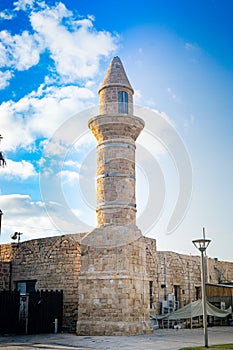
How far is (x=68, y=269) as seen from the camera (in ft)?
58.9

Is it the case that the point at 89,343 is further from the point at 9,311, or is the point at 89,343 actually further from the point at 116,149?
the point at 116,149

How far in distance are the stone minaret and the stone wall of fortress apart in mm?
1725

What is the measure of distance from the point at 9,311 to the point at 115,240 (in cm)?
453

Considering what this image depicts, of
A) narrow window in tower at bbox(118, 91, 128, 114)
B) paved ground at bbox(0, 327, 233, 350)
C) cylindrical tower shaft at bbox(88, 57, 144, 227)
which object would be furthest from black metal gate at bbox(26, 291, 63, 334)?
narrow window in tower at bbox(118, 91, 128, 114)

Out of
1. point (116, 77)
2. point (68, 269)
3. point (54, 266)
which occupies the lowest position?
point (68, 269)

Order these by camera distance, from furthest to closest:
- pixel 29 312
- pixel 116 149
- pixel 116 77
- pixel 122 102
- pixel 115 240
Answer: pixel 116 77
pixel 122 102
pixel 116 149
pixel 115 240
pixel 29 312

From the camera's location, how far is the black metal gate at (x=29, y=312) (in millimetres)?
15438

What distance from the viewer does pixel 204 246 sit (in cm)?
1158

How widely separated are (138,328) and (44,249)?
19.1 ft

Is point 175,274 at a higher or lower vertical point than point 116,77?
lower

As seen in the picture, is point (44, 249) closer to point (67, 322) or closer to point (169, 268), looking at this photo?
point (67, 322)

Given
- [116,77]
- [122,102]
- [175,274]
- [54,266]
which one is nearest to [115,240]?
[54,266]

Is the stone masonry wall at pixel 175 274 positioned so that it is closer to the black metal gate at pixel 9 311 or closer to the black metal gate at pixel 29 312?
the black metal gate at pixel 29 312

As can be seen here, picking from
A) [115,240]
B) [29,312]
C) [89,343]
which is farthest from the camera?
[115,240]
